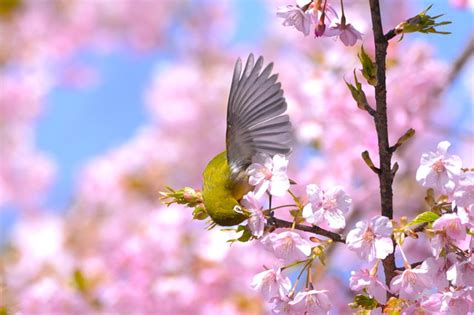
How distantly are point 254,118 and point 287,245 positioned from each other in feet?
0.68

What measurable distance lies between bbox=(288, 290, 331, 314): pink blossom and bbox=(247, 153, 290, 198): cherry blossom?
0.16 meters

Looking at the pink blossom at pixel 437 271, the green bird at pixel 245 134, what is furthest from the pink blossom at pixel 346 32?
the pink blossom at pixel 437 271

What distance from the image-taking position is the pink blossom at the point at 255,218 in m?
1.13

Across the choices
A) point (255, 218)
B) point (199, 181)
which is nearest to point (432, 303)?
point (255, 218)

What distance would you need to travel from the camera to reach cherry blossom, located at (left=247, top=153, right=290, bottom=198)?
3.74 feet

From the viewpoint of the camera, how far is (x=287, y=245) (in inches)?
44.8

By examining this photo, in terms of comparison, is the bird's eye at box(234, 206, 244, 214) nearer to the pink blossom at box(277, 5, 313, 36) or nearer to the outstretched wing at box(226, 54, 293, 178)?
the outstretched wing at box(226, 54, 293, 178)

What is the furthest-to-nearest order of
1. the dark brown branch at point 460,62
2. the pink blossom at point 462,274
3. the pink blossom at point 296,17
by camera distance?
the dark brown branch at point 460,62 → the pink blossom at point 296,17 → the pink blossom at point 462,274

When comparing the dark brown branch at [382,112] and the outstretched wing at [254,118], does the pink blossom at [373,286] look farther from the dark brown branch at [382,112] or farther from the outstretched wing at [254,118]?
the outstretched wing at [254,118]

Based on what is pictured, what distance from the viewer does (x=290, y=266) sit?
1175 mm

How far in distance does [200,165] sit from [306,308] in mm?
5353

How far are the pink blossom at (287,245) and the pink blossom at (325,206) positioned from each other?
4 centimetres

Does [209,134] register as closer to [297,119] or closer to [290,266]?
[297,119]

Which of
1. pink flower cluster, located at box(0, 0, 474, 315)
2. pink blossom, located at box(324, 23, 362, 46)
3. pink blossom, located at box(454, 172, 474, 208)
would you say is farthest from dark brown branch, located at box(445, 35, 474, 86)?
pink blossom, located at box(454, 172, 474, 208)
